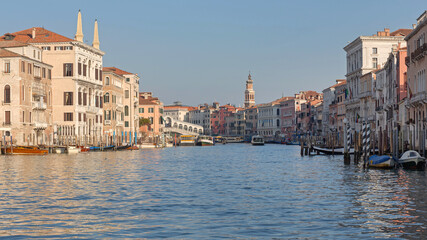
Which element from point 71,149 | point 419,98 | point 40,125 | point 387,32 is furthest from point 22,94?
point 387,32

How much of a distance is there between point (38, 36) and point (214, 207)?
5528cm

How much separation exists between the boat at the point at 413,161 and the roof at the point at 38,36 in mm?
44691

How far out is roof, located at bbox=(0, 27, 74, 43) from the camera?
66.5 meters

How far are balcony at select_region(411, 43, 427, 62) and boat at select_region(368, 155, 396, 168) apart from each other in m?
7.57

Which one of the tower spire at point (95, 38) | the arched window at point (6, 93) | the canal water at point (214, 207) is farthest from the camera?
the tower spire at point (95, 38)

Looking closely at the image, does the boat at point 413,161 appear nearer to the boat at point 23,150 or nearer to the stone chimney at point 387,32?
the boat at point 23,150

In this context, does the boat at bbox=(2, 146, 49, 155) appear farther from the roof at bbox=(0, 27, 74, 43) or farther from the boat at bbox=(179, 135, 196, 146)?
the boat at bbox=(179, 135, 196, 146)

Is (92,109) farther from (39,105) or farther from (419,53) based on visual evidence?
(419,53)

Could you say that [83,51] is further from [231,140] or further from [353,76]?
[231,140]

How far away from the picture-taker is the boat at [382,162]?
2976 cm

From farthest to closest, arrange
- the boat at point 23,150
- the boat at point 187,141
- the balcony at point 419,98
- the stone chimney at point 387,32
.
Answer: the boat at point 187,141
the stone chimney at point 387,32
the boat at point 23,150
the balcony at point 419,98

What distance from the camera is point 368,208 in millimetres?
15891

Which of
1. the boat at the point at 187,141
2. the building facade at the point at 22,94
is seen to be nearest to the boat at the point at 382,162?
the building facade at the point at 22,94

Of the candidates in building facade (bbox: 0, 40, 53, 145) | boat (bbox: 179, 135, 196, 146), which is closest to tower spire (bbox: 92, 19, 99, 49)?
building facade (bbox: 0, 40, 53, 145)
